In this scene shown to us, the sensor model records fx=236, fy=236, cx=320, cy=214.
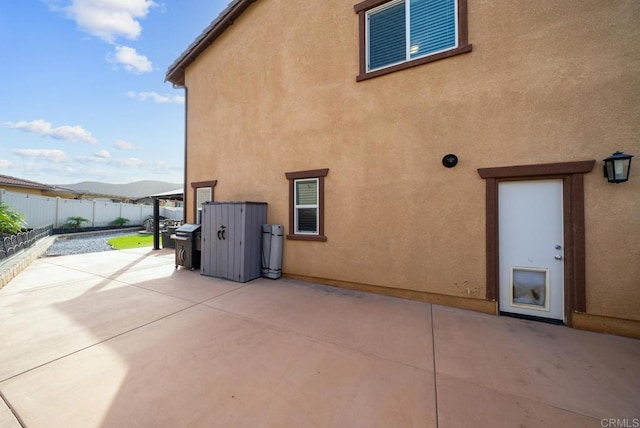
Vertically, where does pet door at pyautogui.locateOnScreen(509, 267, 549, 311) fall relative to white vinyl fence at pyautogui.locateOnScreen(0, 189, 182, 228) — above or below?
below

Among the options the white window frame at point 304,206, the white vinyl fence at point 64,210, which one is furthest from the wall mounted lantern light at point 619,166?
the white vinyl fence at point 64,210

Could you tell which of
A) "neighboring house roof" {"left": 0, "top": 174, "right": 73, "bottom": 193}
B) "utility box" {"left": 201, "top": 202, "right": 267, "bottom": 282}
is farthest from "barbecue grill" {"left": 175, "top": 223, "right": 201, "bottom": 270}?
"neighboring house roof" {"left": 0, "top": 174, "right": 73, "bottom": 193}

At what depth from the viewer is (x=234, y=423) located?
2016 mm

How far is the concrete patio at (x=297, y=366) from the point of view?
7.00 ft

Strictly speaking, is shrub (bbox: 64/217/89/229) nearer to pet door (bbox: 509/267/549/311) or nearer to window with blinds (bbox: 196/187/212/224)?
window with blinds (bbox: 196/187/212/224)

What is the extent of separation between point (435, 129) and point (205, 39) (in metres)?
8.22

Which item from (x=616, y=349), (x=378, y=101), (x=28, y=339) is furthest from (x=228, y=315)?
(x=616, y=349)

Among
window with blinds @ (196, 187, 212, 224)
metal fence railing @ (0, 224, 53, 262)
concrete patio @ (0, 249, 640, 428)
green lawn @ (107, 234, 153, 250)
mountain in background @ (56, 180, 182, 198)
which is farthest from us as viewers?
mountain in background @ (56, 180, 182, 198)

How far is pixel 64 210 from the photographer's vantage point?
1705 centimetres

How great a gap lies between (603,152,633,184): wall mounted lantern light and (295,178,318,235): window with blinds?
16.7ft

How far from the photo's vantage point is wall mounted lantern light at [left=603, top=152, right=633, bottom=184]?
3408 mm

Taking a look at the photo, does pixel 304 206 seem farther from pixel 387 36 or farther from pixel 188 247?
pixel 387 36

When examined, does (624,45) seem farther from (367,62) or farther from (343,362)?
(343,362)

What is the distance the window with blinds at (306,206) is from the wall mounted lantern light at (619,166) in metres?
5.10
